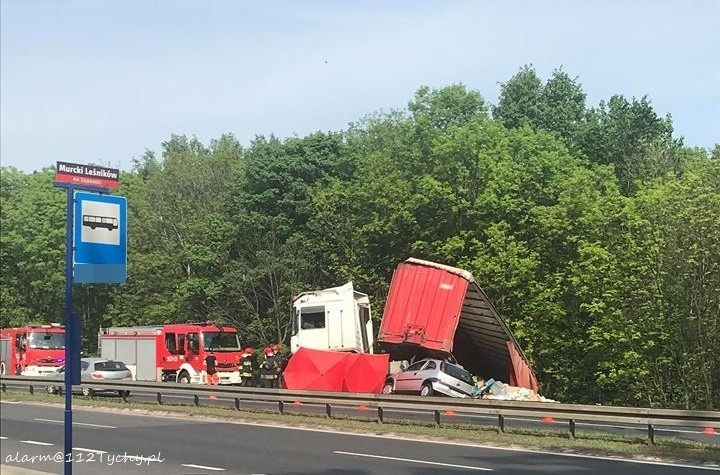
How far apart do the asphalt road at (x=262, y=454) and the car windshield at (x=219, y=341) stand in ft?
51.9

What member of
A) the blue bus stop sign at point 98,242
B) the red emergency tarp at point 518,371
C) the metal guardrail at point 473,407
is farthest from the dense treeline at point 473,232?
the blue bus stop sign at point 98,242

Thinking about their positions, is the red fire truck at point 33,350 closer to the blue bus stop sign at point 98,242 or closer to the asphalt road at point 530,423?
the asphalt road at point 530,423

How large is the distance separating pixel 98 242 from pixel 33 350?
37.4m

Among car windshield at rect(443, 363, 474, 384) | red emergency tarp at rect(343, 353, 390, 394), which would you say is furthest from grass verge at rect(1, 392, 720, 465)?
car windshield at rect(443, 363, 474, 384)

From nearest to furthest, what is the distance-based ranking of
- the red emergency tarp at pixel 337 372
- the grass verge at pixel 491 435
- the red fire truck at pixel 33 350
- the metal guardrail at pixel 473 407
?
the grass verge at pixel 491 435, the metal guardrail at pixel 473 407, the red emergency tarp at pixel 337 372, the red fire truck at pixel 33 350

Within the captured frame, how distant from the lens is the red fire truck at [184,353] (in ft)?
121

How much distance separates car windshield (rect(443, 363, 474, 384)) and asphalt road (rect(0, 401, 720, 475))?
8.52 m

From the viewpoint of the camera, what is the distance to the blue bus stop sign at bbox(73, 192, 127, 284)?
27.5 ft

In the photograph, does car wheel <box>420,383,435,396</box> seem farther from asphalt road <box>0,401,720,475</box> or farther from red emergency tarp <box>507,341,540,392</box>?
asphalt road <box>0,401,720,475</box>

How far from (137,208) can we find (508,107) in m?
32.2

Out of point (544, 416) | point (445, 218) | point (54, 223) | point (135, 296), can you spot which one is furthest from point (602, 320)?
point (54, 223)

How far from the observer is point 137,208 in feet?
205

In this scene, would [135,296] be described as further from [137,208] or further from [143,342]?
[143,342]

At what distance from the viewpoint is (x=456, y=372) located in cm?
2820
